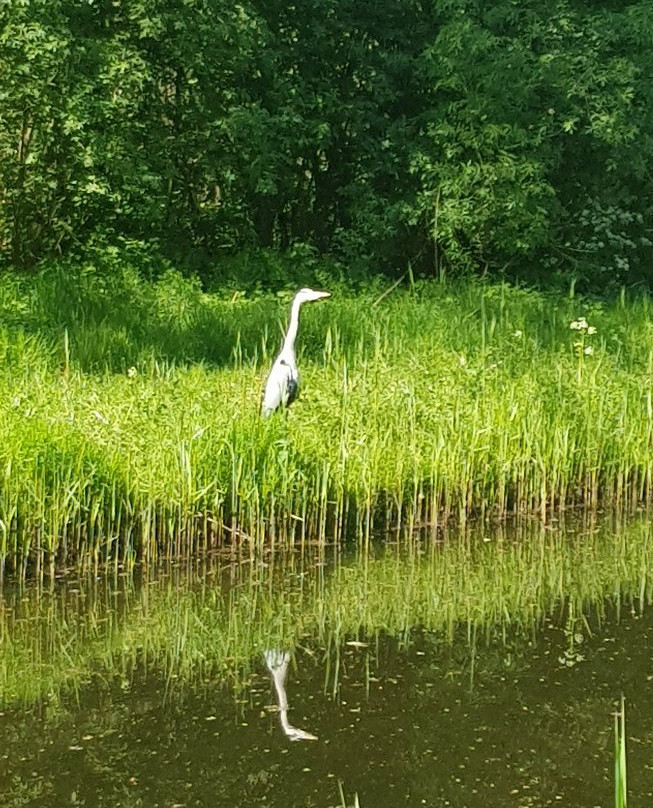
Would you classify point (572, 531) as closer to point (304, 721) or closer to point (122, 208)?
point (304, 721)

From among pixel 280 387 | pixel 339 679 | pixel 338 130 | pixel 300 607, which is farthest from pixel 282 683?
pixel 338 130

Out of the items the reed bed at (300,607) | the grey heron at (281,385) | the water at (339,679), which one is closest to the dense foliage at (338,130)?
the grey heron at (281,385)

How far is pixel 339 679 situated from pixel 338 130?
11.8m

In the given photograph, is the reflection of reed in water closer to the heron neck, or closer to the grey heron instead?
the grey heron

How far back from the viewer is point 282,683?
508 centimetres

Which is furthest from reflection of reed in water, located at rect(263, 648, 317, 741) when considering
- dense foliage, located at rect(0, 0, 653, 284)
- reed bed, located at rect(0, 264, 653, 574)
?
dense foliage, located at rect(0, 0, 653, 284)

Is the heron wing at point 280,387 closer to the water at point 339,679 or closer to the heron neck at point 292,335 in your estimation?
the heron neck at point 292,335

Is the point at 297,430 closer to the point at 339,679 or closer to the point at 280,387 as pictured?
the point at 280,387

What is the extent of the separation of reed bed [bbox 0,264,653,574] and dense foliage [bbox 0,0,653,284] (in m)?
3.34

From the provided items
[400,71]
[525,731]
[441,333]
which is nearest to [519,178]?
[400,71]

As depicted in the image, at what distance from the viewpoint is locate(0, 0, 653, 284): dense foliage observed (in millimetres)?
13336

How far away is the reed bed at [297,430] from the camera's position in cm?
653

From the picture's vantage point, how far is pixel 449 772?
166 inches

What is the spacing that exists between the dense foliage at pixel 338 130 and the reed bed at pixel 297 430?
11.0 feet
